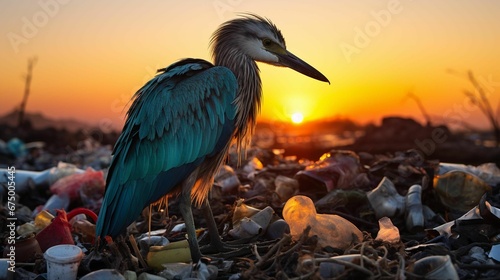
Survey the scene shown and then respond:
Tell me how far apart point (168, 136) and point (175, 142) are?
7 cm

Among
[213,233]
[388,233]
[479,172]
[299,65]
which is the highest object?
[299,65]

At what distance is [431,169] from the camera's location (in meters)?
5.86

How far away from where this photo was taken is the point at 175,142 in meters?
4.17


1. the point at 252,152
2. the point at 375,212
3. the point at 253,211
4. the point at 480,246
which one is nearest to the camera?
the point at 480,246

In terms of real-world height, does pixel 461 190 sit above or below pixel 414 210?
above

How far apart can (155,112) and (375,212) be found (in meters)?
2.22

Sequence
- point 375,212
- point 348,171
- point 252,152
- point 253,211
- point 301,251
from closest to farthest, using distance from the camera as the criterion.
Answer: point 301,251, point 253,211, point 375,212, point 348,171, point 252,152

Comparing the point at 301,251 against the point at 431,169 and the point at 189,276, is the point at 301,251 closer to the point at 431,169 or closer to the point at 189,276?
the point at 189,276

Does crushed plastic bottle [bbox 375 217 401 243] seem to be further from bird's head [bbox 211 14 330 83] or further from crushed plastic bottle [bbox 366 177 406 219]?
bird's head [bbox 211 14 330 83]

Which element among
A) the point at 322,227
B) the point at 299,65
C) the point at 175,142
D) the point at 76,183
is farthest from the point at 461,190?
the point at 76,183

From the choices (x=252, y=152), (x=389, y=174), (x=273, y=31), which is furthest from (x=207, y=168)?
(x=252, y=152)

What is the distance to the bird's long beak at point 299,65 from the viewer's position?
15.8 ft

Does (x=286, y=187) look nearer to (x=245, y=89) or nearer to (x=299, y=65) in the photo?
(x=299, y=65)

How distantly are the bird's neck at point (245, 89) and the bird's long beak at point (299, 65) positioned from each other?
0.87 ft
